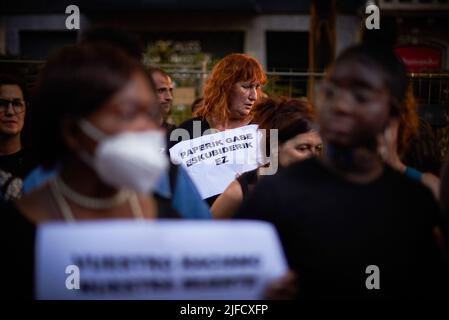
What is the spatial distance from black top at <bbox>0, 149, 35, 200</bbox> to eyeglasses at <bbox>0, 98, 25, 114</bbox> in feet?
0.97

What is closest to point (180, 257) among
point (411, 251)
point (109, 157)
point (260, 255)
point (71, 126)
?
point (260, 255)

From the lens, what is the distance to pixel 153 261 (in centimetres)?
173

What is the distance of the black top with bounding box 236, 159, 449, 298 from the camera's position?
6.17 ft

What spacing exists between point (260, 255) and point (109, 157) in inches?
20.8

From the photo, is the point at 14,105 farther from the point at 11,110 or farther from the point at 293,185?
the point at 293,185

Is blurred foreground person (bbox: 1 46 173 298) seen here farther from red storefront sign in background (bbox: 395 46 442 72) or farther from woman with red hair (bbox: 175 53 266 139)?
red storefront sign in background (bbox: 395 46 442 72)

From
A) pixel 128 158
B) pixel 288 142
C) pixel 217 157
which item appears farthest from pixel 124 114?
pixel 217 157

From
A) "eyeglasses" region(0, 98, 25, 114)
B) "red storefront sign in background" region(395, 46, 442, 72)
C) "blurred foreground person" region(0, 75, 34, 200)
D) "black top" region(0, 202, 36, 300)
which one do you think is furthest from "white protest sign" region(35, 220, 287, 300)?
"red storefront sign in background" region(395, 46, 442, 72)

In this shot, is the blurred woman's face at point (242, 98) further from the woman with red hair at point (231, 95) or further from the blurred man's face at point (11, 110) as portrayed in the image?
the blurred man's face at point (11, 110)

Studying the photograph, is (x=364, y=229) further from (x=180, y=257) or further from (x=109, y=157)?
(x=109, y=157)

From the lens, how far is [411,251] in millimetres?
→ 1945

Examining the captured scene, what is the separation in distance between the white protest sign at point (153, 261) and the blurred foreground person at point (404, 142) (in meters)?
0.89

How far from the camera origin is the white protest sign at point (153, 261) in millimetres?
1721

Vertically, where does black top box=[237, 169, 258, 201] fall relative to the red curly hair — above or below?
below
